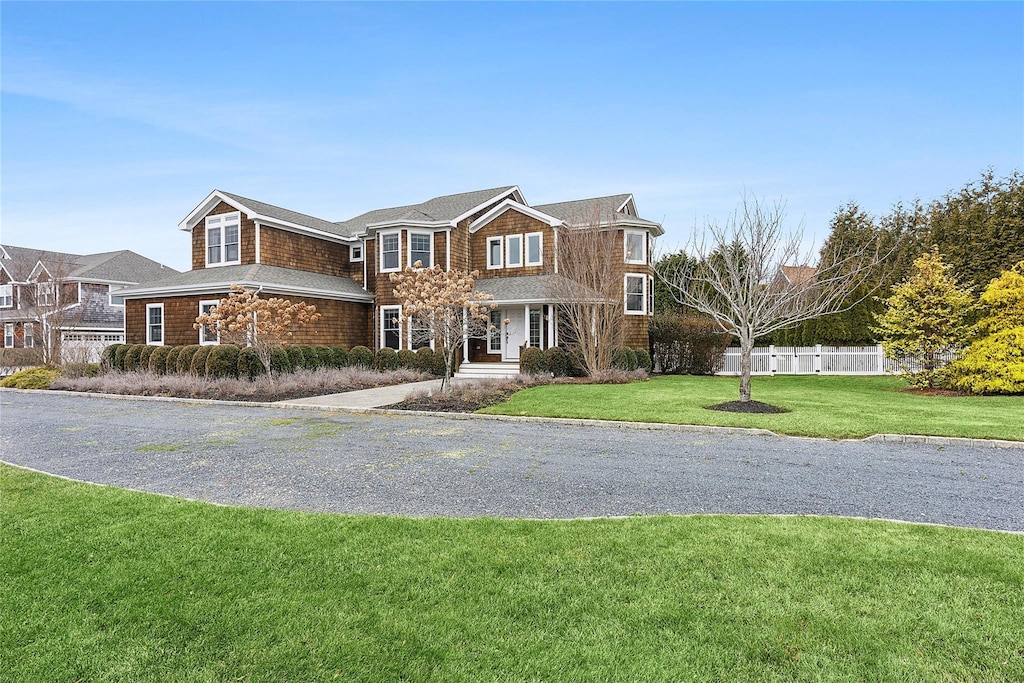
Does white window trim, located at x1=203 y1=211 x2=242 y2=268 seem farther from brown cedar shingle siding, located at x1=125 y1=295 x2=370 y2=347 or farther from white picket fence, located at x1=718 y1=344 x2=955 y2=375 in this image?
white picket fence, located at x1=718 y1=344 x2=955 y2=375

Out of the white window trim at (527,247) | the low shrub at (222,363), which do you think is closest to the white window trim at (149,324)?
the low shrub at (222,363)

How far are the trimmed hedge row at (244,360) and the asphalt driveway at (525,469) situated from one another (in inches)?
265

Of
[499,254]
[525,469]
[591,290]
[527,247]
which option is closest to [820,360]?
[591,290]

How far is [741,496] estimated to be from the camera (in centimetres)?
543

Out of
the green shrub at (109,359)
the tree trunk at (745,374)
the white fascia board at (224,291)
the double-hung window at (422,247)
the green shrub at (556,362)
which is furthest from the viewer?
the double-hung window at (422,247)

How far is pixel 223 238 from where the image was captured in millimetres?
22797

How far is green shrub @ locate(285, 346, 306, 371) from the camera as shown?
18500mm

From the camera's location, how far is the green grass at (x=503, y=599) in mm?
2613

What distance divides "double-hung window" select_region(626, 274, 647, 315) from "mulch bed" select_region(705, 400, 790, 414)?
10.4m

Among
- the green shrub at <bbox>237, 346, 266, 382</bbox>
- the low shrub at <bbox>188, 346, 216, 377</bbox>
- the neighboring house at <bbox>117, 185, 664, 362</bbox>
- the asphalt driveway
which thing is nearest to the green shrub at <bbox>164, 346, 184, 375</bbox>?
the low shrub at <bbox>188, 346, 216, 377</bbox>

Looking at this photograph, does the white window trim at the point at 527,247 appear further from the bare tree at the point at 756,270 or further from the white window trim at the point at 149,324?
the white window trim at the point at 149,324

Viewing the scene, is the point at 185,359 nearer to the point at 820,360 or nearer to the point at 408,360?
the point at 408,360

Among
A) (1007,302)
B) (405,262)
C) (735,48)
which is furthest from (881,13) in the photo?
(405,262)

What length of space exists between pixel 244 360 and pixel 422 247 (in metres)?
9.06
